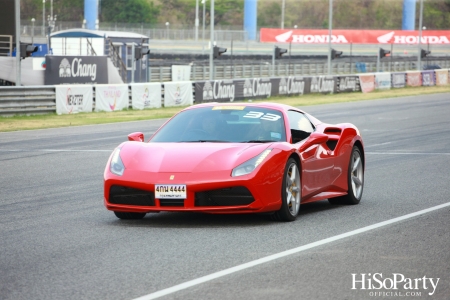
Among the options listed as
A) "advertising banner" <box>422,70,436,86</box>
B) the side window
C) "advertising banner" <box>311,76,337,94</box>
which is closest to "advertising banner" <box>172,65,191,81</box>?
"advertising banner" <box>311,76,337,94</box>

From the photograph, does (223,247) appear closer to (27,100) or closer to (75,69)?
(27,100)

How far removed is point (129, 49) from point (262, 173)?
41.1m

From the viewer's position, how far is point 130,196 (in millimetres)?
8859

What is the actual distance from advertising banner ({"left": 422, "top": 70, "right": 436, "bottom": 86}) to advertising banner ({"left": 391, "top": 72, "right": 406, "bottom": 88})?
2825 millimetres

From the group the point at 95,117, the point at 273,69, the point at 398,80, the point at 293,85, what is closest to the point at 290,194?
the point at 95,117

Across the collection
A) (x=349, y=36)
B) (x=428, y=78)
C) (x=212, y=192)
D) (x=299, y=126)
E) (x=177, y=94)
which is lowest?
(x=428, y=78)

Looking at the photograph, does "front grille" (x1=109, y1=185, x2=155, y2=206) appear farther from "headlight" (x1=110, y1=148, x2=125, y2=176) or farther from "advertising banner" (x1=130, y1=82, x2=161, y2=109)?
"advertising banner" (x1=130, y1=82, x2=161, y2=109)

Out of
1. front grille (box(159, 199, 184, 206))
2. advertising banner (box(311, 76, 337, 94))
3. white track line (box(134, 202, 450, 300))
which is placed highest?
front grille (box(159, 199, 184, 206))

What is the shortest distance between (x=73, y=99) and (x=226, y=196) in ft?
75.9

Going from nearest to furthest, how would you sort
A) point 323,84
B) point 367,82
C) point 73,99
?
1. point 73,99
2. point 323,84
3. point 367,82

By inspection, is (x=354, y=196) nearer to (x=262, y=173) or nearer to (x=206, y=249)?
(x=262, y=173)

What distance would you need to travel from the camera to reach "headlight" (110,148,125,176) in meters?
8.99

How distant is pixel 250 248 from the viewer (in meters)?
7.60

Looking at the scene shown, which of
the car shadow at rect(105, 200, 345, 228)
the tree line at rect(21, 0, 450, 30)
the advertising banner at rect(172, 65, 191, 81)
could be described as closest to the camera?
the car shadow at rect(105, 200, 345, 228)
